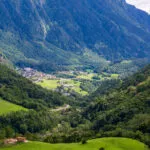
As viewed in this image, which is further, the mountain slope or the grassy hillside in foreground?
the mountain slope

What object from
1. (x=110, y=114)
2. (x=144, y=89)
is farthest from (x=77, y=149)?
(x=144, y=89)

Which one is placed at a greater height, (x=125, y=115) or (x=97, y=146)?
(x=125, y=115)

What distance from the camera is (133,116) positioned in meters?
142

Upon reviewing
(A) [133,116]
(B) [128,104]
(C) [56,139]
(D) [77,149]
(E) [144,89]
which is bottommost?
(D) [77,149]

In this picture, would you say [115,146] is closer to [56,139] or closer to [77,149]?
[77,149]

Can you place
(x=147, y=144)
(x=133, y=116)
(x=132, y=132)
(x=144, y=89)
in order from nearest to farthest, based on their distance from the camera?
(x=147, y=144)
(x=132, y=132)
(x=133, y=116)
(x=144, y=89)

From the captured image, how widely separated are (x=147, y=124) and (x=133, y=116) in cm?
3291

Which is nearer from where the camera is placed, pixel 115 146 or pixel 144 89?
pixel 115 146

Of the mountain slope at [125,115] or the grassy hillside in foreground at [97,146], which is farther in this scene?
the mountain slope at [125,115]

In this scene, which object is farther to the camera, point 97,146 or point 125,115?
point 125,115

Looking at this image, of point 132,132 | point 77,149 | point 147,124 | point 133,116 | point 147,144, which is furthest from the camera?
point 133,116

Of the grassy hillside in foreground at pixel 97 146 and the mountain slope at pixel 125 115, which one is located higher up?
the mountain slope at pixel 125 115

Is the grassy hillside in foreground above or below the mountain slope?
below

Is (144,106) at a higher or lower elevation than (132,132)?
higher
